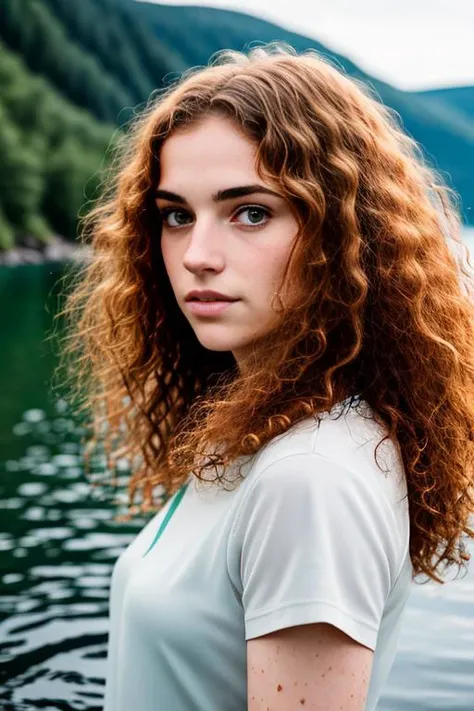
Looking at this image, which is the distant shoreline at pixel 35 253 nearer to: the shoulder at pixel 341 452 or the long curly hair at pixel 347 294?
the long curly hair at pixel 347 294

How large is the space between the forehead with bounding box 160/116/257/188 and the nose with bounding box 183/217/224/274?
0.28 ft

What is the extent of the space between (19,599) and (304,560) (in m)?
5.93

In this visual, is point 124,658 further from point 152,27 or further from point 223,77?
point 152,27

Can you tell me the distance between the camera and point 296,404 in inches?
70.9

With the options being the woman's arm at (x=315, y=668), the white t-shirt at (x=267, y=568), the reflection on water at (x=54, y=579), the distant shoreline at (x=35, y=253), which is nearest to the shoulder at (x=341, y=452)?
the white t-shirt at (x=267, y=568)

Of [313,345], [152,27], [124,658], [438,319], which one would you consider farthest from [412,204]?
[152,27]

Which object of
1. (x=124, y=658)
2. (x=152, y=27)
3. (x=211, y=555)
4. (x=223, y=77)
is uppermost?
(x=152, y=27)

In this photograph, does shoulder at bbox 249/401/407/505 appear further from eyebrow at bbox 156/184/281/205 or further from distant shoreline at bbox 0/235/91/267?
distant shoreline at bbox 0/235/91/267

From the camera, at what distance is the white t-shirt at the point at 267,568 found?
1.54m

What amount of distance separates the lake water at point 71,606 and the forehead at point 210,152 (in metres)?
1.07

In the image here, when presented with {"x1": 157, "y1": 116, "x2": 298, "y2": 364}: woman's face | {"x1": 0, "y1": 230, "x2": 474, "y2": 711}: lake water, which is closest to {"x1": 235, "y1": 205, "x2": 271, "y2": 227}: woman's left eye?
{"x1": 157, "y1": 116, "x2": 298, "y2": 364}: woman's face

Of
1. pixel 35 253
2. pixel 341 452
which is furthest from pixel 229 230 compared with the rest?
pixel 35 253

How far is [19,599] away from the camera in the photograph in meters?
7.12

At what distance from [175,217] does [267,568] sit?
79 cm
